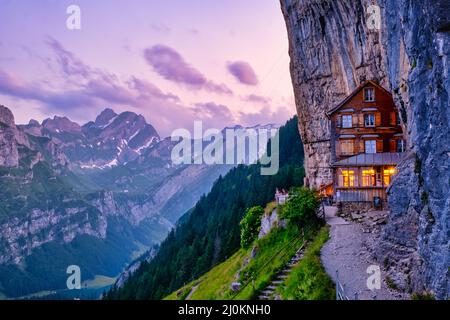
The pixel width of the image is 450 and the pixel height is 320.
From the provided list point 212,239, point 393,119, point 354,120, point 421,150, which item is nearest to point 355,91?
point 354,120

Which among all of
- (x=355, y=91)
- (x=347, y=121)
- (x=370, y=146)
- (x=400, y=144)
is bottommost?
(x=370, y=146)

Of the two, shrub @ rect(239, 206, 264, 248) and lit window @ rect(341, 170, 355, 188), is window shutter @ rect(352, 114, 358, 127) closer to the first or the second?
lit window @ rect(341, 170, 355, 188)

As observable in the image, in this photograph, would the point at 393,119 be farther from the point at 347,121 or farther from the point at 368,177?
the point at 368,177

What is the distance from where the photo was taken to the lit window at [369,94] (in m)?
51.2

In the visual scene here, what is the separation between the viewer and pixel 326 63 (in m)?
63.6

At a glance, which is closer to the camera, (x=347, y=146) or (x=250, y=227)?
(x=347, y=146)

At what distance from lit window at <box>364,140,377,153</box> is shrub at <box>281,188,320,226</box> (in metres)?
13.8

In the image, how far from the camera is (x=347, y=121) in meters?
51.7

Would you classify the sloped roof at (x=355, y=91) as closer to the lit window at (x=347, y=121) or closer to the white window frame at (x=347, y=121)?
the white window frame at (x=347, y=121)

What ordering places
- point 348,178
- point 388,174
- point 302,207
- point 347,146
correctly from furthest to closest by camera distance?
point 347,146
point 348,178
point 388,174
point 302,207

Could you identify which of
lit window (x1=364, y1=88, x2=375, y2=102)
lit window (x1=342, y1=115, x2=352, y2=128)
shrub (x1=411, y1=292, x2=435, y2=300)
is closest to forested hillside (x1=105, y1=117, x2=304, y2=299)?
lit window (x1=342, y1=115, x2=352, y2=128)

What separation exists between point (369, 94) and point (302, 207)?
1933cm

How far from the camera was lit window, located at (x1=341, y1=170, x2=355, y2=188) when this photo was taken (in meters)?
45.7

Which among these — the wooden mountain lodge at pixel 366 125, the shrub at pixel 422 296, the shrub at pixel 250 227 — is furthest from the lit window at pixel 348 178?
the shrub at pixel 422 296
